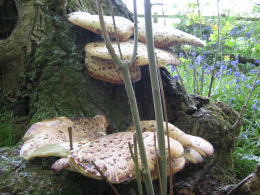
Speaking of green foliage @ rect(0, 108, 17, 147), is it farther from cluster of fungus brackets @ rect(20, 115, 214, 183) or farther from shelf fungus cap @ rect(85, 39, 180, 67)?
shelf fungus cap @ rect(85, 39, 180, 67)

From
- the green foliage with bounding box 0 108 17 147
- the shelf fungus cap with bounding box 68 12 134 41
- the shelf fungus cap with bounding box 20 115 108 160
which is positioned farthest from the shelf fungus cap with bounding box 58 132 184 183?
the green foliage with bounding box 0 108 17 147

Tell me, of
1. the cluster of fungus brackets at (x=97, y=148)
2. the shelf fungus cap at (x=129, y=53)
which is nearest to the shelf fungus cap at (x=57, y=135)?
the cluster of fungus brackets at (x=97, y=148)

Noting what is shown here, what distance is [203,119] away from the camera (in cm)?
231

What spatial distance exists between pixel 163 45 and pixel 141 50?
13.1 inches

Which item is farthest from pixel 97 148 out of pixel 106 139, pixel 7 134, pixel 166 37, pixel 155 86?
pixel 7 134

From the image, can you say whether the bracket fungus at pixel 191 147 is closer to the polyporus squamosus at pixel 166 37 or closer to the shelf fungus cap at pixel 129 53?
the shelf fungus cap at pixel 129 53

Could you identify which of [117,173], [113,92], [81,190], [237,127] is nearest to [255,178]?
[117,173]

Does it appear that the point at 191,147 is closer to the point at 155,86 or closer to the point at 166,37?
the point at 155,86

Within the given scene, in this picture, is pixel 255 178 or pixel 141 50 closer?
pixel 255 178

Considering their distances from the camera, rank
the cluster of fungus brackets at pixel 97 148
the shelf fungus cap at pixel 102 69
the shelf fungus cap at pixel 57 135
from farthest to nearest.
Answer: the shelf fungus cap at pixel 102 69
the shelf fungus cap at pixel 57 135
the cluster of fungus brackets at pixel 97 148

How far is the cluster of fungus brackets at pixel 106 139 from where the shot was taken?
4.03 feet

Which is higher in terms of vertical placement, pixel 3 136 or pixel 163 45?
pixel 163 45

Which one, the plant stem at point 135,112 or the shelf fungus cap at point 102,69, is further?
the shelf fungus cap at point 102,69

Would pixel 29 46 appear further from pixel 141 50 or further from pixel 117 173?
pixel 117 173
